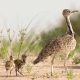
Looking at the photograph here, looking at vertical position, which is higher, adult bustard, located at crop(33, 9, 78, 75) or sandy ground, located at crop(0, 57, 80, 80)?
adult bustard, located at crop(33, 9, 78, 75)

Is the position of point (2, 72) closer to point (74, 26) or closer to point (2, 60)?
point (2, 60)

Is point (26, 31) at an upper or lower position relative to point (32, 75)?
upper

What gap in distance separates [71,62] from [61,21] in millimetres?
8223

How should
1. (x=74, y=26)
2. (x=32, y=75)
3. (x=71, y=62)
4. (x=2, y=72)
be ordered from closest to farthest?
(x=32, y=75) → (x=2, y=72) → (x=71, y=62) → (x=74, y=26)

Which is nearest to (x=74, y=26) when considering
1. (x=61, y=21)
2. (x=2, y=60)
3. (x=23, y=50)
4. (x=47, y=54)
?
(x=61, y=21)

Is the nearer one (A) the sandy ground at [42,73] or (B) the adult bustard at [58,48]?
(A) the sandy ground at [42,73]

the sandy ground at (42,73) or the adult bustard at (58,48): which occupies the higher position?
the adult bustard at (58,48)

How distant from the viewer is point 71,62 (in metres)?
16.8

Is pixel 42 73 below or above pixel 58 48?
below

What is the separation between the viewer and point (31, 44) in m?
16.0

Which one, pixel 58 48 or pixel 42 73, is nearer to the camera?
pixel 42 73

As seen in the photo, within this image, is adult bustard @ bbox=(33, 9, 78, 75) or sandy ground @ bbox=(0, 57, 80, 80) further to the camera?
adult bustard @ bbox=(33, 9, 78, 75)

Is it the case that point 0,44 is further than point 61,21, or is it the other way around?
point 61,21

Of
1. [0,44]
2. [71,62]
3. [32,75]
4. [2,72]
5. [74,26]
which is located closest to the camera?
[32,75]
